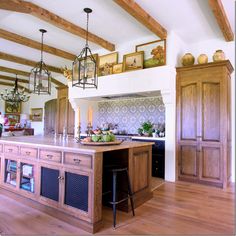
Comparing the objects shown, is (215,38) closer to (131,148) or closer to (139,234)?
(131,148)

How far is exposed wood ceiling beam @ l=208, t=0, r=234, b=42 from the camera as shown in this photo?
3.03 meters

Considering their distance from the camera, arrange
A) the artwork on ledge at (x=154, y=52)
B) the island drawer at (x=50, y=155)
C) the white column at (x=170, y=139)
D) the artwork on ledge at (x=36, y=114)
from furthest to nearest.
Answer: the artwork on ledge at (x=36, y=114) → the artwork on ledge at (x=154, y=52) → the white column at (x=170, y=139) → the island drawer at (x=50, y=155)

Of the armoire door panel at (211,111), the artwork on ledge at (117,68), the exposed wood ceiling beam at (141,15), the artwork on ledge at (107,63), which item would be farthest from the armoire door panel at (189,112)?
the artwork on ledge at (107,63)

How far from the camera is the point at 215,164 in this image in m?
3.74

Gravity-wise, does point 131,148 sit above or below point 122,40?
below

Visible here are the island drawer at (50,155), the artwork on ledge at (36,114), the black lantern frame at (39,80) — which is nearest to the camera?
the island drawer at (50,155)

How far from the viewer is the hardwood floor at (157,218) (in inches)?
85.5

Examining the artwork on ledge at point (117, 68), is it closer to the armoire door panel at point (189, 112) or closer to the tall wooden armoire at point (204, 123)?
the tall wooden armoire at point (204, 123)

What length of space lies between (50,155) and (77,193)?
614 millimetres

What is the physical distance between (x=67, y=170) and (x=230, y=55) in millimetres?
3922

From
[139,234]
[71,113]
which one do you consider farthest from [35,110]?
[139,234]

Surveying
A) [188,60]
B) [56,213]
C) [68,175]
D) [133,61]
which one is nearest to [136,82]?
[133,61]

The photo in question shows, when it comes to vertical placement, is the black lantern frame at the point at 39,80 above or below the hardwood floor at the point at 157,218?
above

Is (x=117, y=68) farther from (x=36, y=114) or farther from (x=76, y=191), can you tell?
(x=36, y=114)
